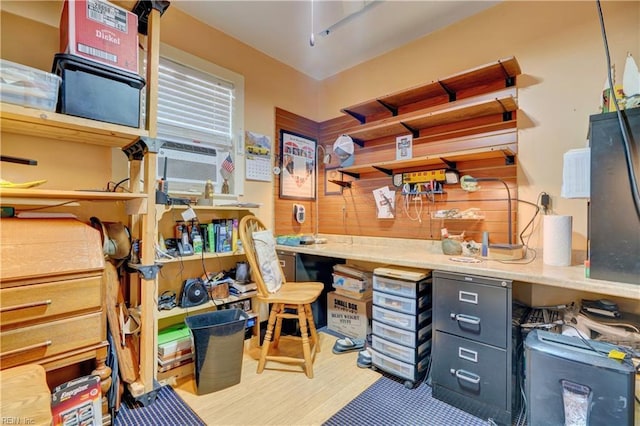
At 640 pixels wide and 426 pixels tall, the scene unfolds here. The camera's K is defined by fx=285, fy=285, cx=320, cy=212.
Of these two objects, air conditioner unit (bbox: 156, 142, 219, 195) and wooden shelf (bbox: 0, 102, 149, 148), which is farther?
air conditioner unit (bbox: 156, 142, 219, 195)

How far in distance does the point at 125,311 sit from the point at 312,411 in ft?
4.25

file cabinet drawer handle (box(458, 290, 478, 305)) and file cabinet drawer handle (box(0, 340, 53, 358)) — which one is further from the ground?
file cabinet drawer handle (box(458, 290, 478, 305))

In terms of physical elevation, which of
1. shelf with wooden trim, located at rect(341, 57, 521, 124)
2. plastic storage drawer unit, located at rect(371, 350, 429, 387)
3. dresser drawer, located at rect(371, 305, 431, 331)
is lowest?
plastic storage drawer unit, located at rect(371, 350, 429, 387)

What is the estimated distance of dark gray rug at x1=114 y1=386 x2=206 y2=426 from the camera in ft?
4.99

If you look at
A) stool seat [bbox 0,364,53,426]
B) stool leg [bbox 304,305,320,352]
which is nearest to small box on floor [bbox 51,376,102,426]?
stool seat [bbox 0,364,53,426]

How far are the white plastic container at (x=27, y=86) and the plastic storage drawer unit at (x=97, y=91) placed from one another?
0.05 m

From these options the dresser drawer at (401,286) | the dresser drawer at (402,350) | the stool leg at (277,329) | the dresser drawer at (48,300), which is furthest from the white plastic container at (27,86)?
the dresser drawer at (402,350)

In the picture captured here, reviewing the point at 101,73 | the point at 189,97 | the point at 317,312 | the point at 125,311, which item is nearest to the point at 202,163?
the point at 189,97

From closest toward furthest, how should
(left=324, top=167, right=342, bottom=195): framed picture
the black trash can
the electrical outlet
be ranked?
the black trash can → the electrical outlet → (left=324, top=167, right=342, bottom=195): framed picture

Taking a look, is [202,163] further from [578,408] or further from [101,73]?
[578,408]

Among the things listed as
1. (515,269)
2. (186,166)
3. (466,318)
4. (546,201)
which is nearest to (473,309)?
(466,318)

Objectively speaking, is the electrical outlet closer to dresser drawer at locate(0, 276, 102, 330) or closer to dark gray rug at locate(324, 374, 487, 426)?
dark gray rug at locate(324, 374, 487, 426)

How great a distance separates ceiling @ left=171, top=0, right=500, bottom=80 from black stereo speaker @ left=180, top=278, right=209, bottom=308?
216cm

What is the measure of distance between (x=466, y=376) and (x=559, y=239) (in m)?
0.95
